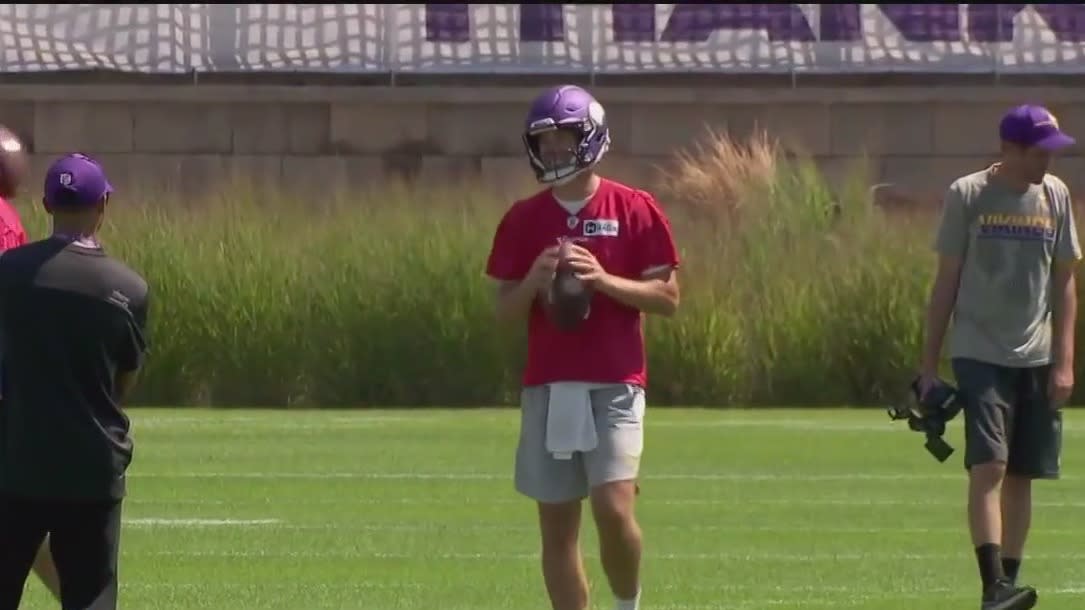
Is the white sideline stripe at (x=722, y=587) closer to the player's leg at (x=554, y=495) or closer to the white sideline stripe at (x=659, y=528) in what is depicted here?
the white sideline stripe at (x=659, y=528)

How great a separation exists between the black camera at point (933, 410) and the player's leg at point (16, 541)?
149 inches

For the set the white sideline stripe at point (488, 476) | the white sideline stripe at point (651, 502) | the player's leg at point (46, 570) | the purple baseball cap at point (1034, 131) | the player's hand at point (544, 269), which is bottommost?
the white sideline stripe at point (488, 476)

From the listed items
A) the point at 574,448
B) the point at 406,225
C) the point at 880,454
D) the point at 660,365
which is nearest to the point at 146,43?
the point at 406,225

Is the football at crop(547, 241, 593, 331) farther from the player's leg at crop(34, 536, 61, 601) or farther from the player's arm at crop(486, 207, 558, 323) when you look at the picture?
the player's leg at crop(34, 536, 61, 601)

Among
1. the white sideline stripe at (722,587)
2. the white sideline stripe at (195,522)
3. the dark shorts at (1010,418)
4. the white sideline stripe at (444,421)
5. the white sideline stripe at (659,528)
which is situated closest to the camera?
the dark shorts at (1010,418)

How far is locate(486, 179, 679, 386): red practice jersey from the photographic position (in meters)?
8.52

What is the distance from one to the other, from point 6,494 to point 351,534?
5.69 metres

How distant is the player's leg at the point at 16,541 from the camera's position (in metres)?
7.52

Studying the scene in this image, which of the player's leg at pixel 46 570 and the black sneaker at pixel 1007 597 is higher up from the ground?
the player's leg at pixel 46 570

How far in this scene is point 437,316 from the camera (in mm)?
23422

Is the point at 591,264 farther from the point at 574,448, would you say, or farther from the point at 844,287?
the point at 844,287

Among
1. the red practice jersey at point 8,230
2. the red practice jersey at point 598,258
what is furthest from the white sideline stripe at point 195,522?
the red practice jersey at point 598,258

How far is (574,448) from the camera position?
8445 millimetres

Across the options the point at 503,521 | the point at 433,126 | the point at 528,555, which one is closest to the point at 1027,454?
the point at 528,555
